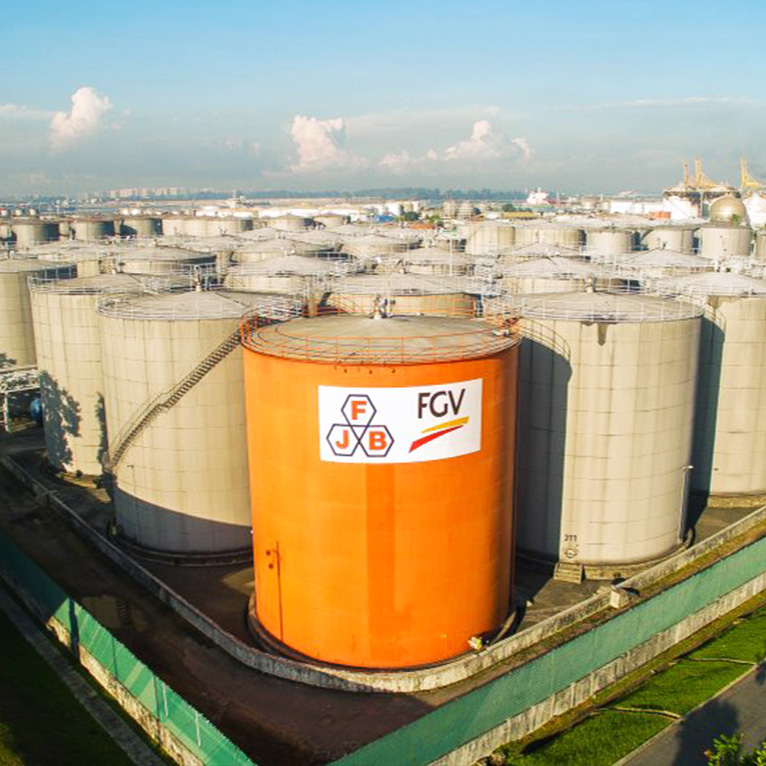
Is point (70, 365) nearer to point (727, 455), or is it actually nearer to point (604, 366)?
point (604, 366)

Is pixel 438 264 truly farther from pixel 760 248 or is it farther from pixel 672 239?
pixel 760 248

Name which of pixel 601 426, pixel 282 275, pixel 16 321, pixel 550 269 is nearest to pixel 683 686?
pixel 601 426

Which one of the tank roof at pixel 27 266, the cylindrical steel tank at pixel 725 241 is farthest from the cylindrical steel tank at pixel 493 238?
the tank roof at pixel 27 266

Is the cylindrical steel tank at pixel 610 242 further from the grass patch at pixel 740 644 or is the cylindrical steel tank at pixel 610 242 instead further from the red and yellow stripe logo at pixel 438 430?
the red and yellow stripe logo at pixel 438 430

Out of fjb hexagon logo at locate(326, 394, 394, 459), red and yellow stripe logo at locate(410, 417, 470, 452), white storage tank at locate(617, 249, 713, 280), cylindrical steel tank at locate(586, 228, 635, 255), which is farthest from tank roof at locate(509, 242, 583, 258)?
fjb hexagon logo at locate(326, 394, 394, 459)

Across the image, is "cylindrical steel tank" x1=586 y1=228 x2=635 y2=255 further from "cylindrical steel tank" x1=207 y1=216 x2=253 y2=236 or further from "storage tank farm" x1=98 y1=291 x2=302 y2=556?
"cylindrical steel tank" x1=207 y1=216 x2=253 y2=236

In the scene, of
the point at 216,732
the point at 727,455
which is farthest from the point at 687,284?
the point at 216,732
